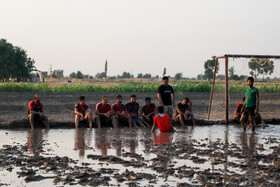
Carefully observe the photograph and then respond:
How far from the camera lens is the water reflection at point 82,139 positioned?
366 inches

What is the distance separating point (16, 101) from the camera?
25.3 meters

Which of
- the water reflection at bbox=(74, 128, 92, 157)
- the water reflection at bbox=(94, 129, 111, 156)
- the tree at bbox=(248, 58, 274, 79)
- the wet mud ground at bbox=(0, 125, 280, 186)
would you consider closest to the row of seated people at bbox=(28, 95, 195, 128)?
the water reflection at bbox=(74, 128, 92, 157)

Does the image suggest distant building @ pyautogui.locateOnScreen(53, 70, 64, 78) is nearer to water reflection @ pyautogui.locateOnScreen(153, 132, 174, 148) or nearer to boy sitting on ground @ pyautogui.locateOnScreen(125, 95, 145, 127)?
boy sitting on ground @ pyautogui.locateOnScreen(125, 95, 145, 127)

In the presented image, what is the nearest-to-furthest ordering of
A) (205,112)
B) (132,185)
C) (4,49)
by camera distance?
(132,185)
(205,112)
(4,49)

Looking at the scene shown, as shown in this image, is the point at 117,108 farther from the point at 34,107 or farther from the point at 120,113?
the point at 34,107

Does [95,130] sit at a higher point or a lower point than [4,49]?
lower

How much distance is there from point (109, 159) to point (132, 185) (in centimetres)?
205

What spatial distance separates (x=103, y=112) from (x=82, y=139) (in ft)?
10.4

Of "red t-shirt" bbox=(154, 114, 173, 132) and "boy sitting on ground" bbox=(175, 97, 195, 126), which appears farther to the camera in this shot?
"boy sitting on ground" bbox=(175, 97, 195, 126)

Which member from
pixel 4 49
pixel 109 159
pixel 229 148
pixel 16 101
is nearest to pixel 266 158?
pixel 229 148

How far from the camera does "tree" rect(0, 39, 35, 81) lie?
59806 millimetres

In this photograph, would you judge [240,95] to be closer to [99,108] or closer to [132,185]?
[99,108]

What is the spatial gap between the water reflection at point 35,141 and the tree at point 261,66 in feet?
34.5

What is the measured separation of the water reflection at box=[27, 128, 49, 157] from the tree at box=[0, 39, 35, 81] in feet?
163
